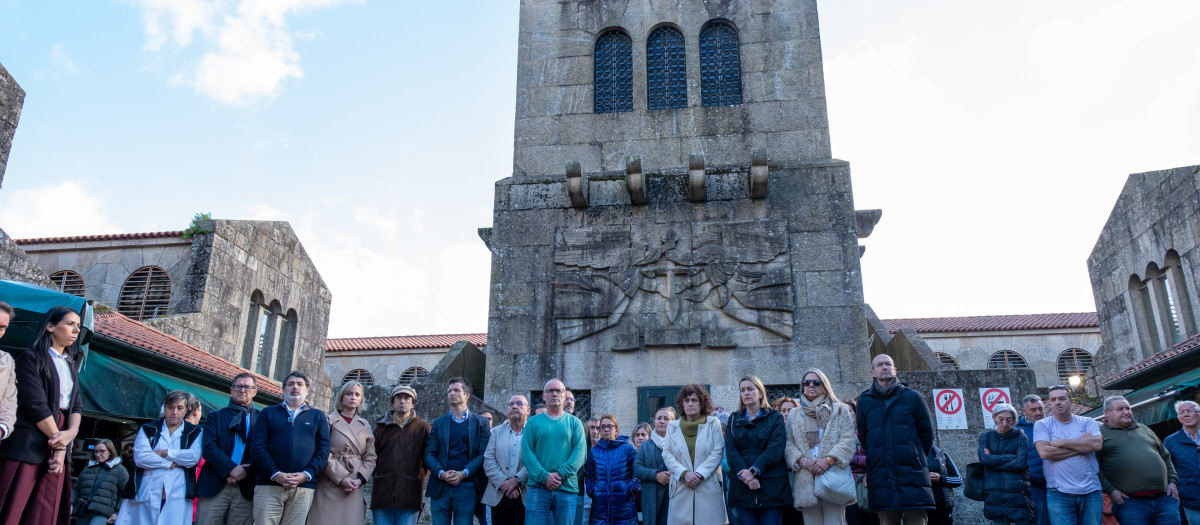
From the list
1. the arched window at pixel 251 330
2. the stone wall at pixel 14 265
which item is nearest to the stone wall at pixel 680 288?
the stone wall at pixel 14 265

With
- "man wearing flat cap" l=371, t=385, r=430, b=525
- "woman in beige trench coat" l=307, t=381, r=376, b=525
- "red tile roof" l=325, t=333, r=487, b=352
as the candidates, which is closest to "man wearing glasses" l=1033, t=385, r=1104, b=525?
"man wearing flat cap" l=371, t=385, r=430, b=525

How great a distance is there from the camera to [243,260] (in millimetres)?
19891

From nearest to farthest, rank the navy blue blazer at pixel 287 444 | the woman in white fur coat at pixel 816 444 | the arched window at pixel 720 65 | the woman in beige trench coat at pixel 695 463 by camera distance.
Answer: the woman in white fur coat at pixel 816 444 → the woman in beige trench coat at pixel 695 463 → the navy blue blazer at pixel 287 444 → the arched window at pixel 720 65

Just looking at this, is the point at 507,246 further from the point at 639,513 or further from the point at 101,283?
the point at 101,283

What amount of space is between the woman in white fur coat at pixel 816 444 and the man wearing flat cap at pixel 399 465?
10.2ft

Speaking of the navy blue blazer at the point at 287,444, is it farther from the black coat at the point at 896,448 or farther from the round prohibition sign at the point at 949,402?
the round prohibition sign at the point at 949,402

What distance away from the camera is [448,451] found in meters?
7.03

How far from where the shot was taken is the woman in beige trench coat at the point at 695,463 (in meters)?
6.32

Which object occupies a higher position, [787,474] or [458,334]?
[458,334]

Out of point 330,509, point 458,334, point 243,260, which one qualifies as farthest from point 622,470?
point 458,334

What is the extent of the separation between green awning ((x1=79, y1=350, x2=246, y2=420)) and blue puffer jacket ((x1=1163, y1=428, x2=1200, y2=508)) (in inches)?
442

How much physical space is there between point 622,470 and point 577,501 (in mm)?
506

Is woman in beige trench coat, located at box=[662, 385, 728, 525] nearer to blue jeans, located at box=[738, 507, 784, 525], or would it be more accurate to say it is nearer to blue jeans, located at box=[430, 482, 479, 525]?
blue jeans, located at box=[738, 507, 784, 525]

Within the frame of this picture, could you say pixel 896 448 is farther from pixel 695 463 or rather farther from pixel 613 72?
pixel 613 72
